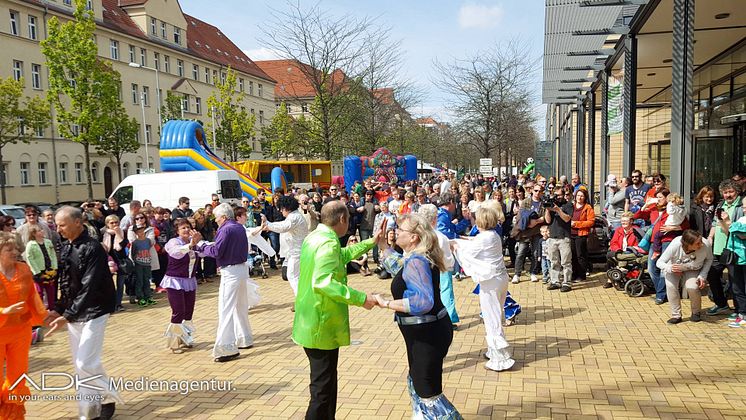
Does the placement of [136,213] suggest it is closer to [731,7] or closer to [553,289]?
[553,289]

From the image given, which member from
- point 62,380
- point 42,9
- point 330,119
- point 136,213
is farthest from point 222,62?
point 62,380

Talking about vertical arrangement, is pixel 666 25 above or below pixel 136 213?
above

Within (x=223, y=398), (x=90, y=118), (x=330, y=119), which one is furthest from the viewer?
(x=90, y=118)

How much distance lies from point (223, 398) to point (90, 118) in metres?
29.8

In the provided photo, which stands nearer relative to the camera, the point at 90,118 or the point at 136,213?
the point at 136,213

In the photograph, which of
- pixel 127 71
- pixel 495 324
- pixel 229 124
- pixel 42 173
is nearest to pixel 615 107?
pixel 495 324

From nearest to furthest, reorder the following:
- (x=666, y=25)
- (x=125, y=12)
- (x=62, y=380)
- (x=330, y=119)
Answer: (x=62, y=380) < (x=666, y=25) < (x=330, y=119) < (x=125, y=12)

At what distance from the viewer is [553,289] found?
33.2 ft

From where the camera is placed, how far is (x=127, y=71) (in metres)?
46.0

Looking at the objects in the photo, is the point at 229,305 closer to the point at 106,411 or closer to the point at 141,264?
the point at 106,411

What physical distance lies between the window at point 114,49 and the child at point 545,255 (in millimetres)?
43875

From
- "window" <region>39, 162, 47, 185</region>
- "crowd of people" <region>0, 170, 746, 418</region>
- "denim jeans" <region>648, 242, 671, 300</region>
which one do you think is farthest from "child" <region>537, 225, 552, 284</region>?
"window" <region>39, 162, 47, 185</region>

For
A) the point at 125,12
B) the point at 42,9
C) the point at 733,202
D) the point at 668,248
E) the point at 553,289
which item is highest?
the point at 125,12

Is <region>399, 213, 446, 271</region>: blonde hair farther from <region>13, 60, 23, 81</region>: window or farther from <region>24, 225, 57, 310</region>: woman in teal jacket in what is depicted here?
<region>13, 60, 23, 81</region>: window
